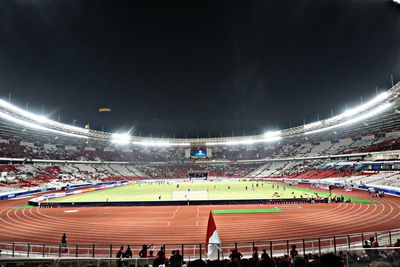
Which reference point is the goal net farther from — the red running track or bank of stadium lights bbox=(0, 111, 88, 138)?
bank of stadium lights bbox=(0, 111, 88, 138)

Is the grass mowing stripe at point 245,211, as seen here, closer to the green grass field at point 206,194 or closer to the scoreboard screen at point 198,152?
the green grass field at point 206,194

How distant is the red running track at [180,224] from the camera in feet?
58.8

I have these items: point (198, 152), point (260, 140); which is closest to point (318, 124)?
point (260, 140)

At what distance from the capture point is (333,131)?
79500 millimetres

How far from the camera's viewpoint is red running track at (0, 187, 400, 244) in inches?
706

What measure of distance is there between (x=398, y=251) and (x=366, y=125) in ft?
239

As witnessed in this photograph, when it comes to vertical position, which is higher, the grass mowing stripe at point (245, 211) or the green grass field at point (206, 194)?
the green grass field at point (206, 194)

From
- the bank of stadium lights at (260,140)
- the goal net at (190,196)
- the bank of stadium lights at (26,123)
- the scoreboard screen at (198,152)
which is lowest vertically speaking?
the goal net at (190,196)

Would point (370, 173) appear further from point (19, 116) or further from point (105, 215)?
point (19, 116)

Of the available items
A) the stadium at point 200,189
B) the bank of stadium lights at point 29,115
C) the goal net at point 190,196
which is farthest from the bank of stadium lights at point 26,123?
the goal net at point 190,196

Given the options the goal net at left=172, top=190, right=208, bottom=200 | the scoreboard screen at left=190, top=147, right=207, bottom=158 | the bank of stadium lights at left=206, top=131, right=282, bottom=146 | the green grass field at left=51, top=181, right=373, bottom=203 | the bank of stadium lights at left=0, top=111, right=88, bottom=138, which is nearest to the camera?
the goal net at left=172, top=190, right=208, bottom=200

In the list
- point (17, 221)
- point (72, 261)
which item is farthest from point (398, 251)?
point (17, 221)

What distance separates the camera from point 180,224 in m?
21.6

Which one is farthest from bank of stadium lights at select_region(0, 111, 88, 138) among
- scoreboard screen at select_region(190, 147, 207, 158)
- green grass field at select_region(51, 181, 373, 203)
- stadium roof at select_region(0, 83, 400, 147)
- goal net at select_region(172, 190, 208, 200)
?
scoreboard screen at select_region(190, 147, 207, 158)
